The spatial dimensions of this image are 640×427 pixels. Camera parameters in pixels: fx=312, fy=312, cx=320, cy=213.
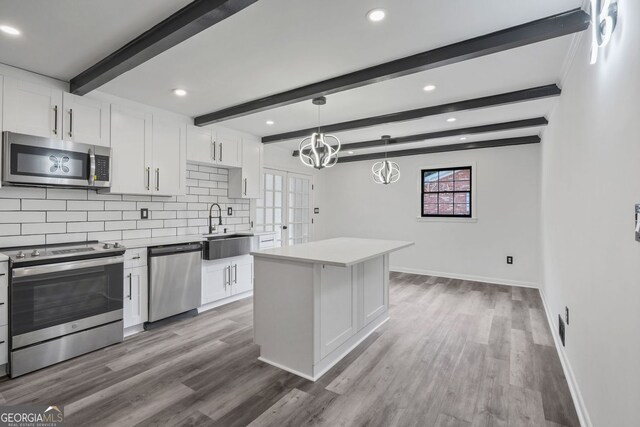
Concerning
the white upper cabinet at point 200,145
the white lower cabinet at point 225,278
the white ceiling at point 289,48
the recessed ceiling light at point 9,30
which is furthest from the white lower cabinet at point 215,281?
Result: the recessed ceiling light at point 9,30

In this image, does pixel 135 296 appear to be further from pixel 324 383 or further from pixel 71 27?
pixel 71 27

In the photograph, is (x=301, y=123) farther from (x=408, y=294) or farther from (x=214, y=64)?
(x=408, y=294)

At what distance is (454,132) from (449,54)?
2.59 meters

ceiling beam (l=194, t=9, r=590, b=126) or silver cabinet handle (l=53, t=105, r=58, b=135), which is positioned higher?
ceiling beam (l=194, t=9, r=590, b=126)

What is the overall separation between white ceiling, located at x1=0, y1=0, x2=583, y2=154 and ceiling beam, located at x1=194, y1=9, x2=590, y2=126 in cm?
5

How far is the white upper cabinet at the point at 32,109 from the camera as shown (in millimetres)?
2545

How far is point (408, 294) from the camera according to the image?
4.69 meters

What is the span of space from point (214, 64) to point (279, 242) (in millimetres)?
3796

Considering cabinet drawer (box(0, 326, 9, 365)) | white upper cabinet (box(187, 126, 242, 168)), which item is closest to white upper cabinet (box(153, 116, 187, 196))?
white upper cabinet (box(187, 126, 242, 168))

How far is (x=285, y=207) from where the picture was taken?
606 centimetres

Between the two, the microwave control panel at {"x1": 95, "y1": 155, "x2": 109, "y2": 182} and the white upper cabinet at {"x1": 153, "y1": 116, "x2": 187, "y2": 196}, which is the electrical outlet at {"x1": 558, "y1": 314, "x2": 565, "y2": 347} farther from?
the microwave control panel at {"x1": 95, "y1": 155, "x2": 109, "y2": 182}

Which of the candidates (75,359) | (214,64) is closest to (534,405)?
(214,64)

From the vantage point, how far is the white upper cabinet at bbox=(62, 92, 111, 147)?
2.88m

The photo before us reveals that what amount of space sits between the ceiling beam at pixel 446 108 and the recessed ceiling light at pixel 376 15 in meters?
1.85
